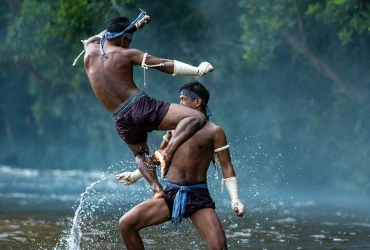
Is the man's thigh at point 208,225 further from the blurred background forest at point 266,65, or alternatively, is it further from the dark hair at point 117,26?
the blurred background forest at point 266,65

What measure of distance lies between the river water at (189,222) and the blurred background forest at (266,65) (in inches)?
66.8

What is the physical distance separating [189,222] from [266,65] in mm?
10204

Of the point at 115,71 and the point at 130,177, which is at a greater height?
the point at 115,71

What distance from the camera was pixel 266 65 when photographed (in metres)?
22.3

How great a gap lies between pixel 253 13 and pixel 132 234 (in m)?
15.3

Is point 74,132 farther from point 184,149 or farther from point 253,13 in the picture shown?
point 184,149

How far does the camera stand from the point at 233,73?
2508 cm

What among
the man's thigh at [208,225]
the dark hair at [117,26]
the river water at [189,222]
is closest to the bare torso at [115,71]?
the dark hair at [117,26]

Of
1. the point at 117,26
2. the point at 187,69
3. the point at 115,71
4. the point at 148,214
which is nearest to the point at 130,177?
the point at 148,214

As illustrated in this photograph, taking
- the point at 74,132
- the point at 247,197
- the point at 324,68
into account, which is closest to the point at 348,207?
the point at 247,197

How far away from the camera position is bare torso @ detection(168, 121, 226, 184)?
7.38 metres

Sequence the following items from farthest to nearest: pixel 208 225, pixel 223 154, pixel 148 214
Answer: pixel 223 154
pixel 148 214
pixel 208 225

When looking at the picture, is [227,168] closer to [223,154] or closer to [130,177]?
[223,154]

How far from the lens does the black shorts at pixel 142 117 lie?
724cm
